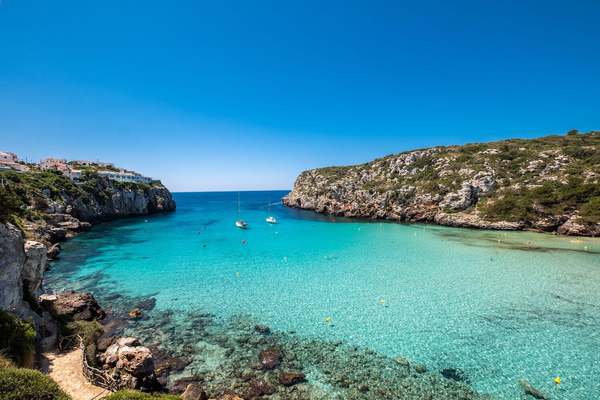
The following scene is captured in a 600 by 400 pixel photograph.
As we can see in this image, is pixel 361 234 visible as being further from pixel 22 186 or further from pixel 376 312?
pixel 22 186

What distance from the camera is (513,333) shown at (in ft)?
49.9

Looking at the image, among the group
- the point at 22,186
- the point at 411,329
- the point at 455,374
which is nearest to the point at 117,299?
the point at 411,329

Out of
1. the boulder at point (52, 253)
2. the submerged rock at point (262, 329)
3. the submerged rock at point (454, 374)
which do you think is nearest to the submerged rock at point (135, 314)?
the submerged rock at point (262, 329)

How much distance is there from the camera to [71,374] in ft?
35.2

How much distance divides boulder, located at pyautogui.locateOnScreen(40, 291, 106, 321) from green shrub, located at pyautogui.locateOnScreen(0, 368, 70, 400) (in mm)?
10664

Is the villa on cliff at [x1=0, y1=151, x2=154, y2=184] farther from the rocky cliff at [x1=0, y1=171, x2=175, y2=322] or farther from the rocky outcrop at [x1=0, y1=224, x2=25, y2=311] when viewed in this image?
the rocky outcrop at [x1=0, y1=224, x2=25, y2=311]

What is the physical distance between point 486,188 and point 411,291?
5221cm

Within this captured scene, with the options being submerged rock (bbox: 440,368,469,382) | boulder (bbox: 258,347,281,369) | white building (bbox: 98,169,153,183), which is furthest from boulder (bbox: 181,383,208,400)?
white building (bbox: 98,169,153,183)

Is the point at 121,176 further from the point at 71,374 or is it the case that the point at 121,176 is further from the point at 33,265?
the point at 71,374

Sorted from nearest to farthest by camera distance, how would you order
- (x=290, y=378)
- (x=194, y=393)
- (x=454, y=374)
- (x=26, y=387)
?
(x=26, y=387), (x=194, y=393), (x=290, y=378), (x=454, y=374)

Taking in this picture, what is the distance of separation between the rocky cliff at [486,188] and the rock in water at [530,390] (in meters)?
48.3

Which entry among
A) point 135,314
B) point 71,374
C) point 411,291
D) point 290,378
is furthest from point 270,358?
point 411,291

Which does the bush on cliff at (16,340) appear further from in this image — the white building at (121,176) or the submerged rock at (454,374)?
the white building at (121,176)

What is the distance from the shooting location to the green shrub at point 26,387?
6.29 metres
